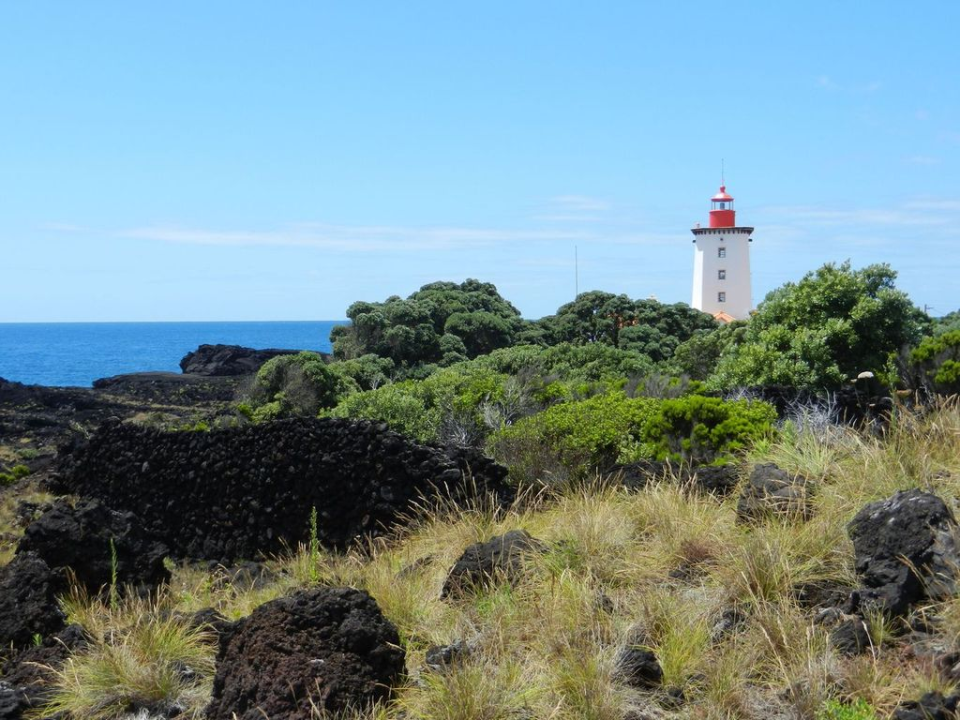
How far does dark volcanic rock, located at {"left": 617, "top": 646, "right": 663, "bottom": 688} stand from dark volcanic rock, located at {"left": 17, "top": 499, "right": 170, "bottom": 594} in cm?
449

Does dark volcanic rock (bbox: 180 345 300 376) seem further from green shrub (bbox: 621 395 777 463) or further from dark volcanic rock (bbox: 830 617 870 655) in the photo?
dark volcanic rock (bbox: 830 617 870 655)

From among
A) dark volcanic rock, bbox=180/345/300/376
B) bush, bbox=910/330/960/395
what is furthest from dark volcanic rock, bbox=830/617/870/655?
dark volcanic rock, bbox=180/345/300/376

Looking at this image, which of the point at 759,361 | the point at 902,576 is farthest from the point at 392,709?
the point at 759,361

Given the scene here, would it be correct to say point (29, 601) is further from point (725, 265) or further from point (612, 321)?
point (725, 265)

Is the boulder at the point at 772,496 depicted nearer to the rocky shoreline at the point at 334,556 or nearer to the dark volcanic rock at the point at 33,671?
the rocky shoreline at the point at 334,556

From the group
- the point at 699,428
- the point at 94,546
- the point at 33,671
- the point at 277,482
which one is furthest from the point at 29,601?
the point at 699,428

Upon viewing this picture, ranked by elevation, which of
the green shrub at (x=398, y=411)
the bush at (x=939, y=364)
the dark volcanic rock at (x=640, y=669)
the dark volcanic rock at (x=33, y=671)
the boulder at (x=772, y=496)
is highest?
the bush at (x=939, y=364)

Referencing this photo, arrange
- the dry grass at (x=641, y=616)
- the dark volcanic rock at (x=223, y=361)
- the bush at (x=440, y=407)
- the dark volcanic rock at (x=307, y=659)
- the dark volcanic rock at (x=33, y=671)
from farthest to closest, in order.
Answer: the dark volcanic rock at (x=223, y=361) < the bush at (x=440, y=407) < the dark volcanic rock at (x=33, y=671) < the dark volcanic rock at (x=307, y=659) < the dry grass at (x=641, y=616)

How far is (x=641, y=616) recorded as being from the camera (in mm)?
5984

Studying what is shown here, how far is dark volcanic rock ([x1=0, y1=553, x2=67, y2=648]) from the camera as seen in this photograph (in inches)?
282

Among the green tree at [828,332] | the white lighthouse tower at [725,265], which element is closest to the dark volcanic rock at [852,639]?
the green tree at [828,332]

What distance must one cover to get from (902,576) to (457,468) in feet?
19.3

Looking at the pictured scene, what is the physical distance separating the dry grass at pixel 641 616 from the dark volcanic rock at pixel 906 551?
16 cm

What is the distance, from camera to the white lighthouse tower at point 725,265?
215ft
